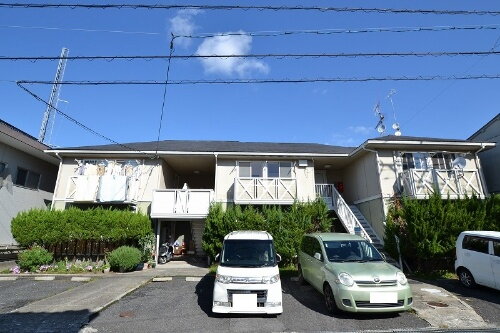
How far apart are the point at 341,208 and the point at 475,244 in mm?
6782

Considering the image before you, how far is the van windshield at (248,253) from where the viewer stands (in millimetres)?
6629

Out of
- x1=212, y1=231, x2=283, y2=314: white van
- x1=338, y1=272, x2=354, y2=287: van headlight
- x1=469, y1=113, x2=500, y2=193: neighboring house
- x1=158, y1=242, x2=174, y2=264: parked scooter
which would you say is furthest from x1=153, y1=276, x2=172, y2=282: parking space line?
x1=469, y1=113, x2=500, y2=193: neighboring house

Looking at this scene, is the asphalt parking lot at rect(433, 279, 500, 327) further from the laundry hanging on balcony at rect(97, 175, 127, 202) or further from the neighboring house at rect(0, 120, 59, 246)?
the neighboring house at rect(0, 120, 59, 246)

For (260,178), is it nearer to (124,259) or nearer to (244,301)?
(124,259)

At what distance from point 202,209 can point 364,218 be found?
9181 millimetres

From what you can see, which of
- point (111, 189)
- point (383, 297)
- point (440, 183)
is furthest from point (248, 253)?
point (440, 183)

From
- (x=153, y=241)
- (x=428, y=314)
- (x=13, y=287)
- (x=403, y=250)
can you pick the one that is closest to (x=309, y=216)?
(x=403, y=250)

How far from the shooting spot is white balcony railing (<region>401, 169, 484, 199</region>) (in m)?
13.1

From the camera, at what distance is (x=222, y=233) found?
474 inches

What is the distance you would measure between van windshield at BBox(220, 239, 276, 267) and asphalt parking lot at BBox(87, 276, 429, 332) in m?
1.17

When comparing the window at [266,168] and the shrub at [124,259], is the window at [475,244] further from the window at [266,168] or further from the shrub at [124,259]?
the shrub at [124,259]

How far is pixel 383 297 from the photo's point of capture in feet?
18.5

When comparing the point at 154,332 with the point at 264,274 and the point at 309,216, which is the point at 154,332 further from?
the point at 309,216

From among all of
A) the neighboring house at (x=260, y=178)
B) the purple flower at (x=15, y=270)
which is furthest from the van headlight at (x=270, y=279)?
the purple flower at (x=15, y=270)
